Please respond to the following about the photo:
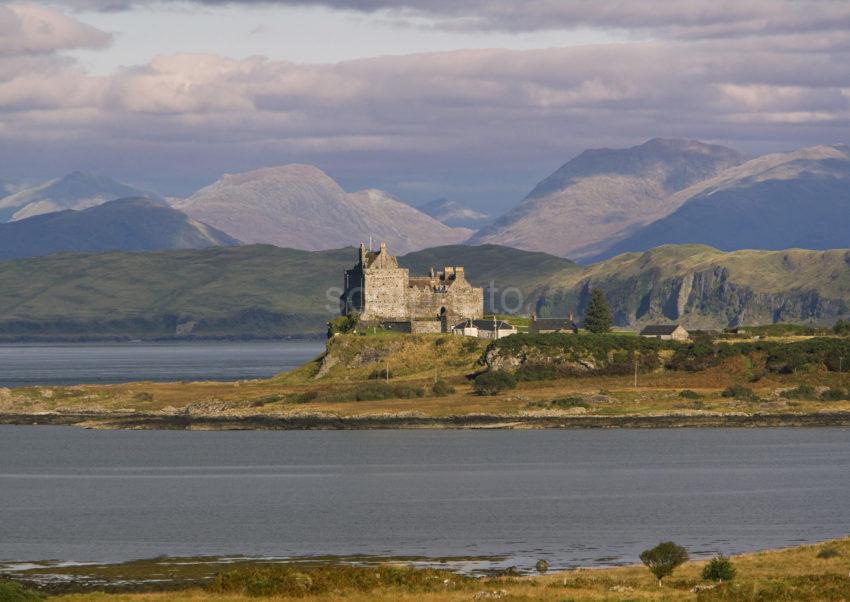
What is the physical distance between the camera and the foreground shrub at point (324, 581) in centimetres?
5375

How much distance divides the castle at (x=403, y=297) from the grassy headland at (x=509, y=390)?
6884 mm

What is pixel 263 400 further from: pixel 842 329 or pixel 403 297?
pixel 842 329

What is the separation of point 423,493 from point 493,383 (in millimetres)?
56088

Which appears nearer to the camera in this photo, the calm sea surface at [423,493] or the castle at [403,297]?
the calm sea surface at [423,493]

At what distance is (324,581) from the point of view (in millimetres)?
55438

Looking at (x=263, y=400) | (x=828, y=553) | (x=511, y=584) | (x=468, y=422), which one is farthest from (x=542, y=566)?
(x=263, y=400)

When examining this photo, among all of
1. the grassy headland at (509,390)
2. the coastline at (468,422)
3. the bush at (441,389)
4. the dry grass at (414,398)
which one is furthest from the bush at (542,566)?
the bush at (441,389)

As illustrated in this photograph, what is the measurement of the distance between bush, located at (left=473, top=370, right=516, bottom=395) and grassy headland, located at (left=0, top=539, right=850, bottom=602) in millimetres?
90586

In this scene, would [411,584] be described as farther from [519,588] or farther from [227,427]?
[227,427]

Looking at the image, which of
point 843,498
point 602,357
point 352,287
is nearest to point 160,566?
point 843,498

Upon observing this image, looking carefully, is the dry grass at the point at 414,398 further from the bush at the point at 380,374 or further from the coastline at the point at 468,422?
the coastline at the point at 468,422

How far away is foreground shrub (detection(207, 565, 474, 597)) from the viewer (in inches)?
2116

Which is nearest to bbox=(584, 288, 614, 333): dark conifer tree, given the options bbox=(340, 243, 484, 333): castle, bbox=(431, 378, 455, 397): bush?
bbox=(340, 243, 484, 333): castle

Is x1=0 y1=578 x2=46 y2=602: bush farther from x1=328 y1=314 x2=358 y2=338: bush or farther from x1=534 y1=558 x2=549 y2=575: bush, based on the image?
x1=328 y1=314 x2=358 y2=338: bush
